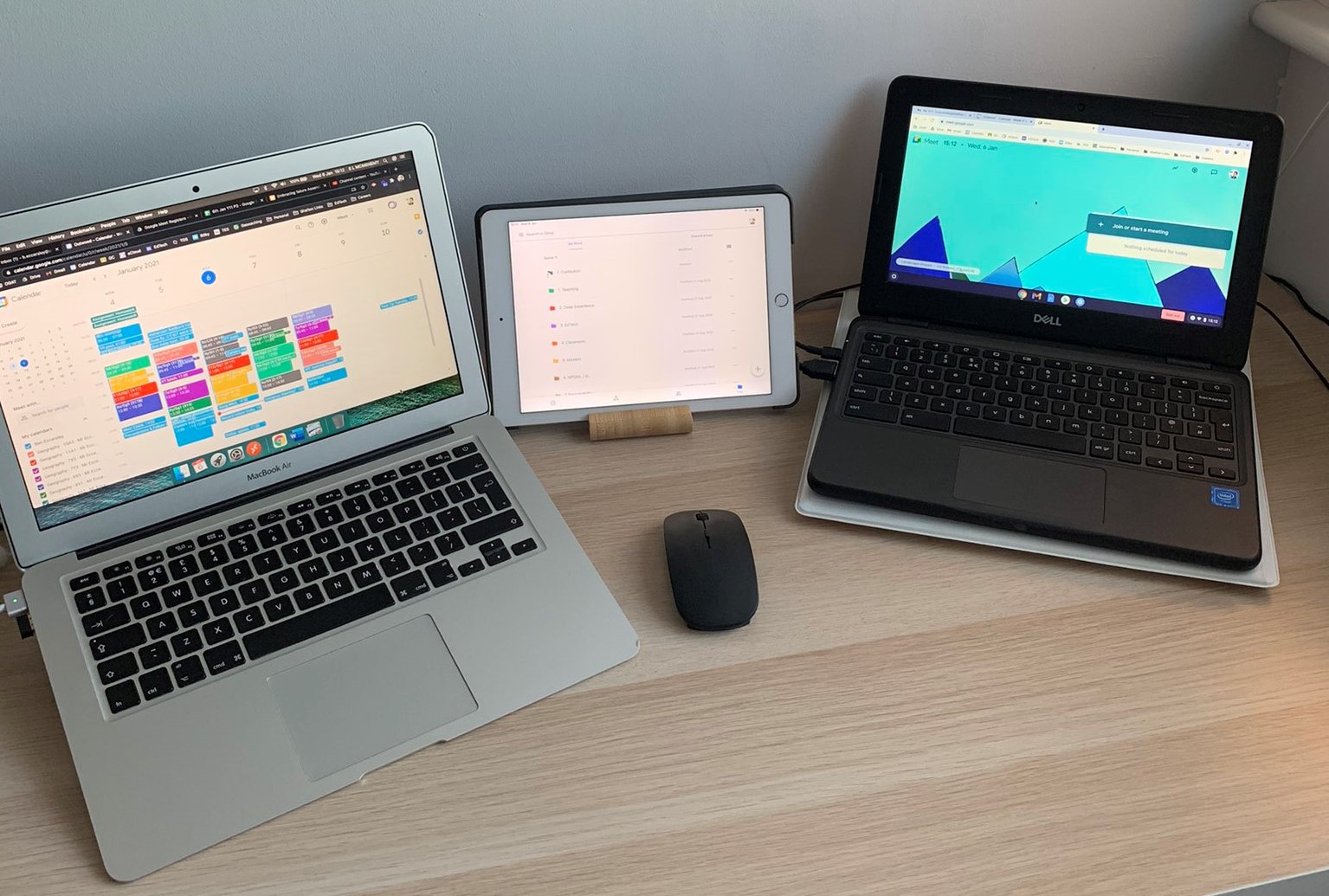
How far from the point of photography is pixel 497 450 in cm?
92

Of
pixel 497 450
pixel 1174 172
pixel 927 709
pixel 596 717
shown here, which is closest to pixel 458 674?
pixel 596 717

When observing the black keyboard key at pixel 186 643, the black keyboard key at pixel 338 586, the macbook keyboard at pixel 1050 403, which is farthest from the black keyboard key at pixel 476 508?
the macbook keyboard at pixel 1050 403

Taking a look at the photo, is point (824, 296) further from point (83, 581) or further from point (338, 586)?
point (83, 581)

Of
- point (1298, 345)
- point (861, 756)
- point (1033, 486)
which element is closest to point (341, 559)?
point (861, 756)

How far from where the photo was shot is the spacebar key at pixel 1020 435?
0.91 m

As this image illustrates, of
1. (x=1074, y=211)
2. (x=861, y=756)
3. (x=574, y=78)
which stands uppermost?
(x=574, y=78)

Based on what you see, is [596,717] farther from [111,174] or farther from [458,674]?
[111,174]

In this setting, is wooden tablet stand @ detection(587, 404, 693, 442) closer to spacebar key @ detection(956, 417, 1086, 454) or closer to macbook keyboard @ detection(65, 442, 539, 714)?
macbook keyboard @ detection(65, 442, 539, 714)

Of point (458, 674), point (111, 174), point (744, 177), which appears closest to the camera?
point (458, 674)

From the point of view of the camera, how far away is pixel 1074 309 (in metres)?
0.99

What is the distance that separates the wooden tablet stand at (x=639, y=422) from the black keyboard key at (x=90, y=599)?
417 mm

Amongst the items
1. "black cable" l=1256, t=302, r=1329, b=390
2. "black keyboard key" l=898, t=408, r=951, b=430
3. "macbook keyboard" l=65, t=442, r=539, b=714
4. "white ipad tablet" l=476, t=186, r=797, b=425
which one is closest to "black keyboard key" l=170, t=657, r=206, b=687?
"macbook keyboard" l=65, t=442, r=539, b=714

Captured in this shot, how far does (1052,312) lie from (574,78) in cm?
49

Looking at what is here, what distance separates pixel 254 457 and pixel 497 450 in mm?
196
